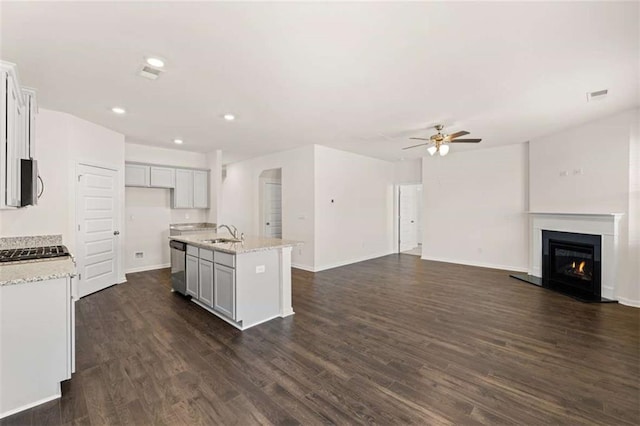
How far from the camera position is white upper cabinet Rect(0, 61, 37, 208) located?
208 cm

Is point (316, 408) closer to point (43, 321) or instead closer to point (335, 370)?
point (335, 370)

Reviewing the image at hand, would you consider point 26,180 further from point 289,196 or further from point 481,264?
point 481,264

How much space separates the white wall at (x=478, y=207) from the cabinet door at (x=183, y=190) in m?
5.87

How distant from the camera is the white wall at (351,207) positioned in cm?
618

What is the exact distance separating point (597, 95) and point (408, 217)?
6.11 m

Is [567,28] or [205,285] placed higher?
[567,28]

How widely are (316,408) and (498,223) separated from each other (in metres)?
6.07

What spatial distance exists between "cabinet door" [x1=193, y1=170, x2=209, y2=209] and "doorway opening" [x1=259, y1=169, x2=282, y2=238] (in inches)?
53.7

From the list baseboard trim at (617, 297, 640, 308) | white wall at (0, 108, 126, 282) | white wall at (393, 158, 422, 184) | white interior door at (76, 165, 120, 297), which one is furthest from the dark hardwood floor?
white wall at (393, 158, 422, 184)

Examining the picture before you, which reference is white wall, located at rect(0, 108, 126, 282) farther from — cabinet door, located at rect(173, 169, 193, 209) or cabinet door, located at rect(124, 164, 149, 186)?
cabinet door, located at rect(173, 169, 193, 209)

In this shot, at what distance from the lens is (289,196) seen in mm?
6551

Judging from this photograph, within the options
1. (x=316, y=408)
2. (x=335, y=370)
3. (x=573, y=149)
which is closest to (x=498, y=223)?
(x=573, y=149)

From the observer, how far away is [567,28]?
2.13 m

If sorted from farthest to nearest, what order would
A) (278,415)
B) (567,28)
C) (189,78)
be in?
(189,78) < (567,28) < (278,415)
